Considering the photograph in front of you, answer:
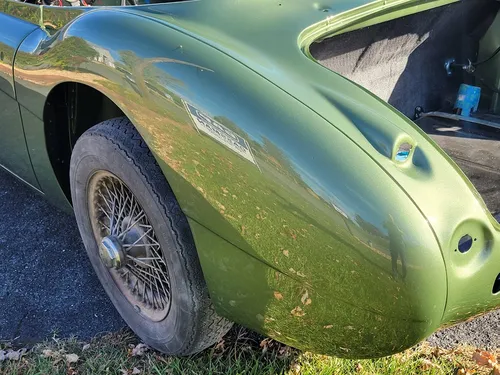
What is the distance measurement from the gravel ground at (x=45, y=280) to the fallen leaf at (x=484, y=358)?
54.0 inches

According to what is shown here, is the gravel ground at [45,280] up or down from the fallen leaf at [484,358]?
down

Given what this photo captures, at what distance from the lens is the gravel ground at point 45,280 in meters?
2.58

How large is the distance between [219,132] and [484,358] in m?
1.32

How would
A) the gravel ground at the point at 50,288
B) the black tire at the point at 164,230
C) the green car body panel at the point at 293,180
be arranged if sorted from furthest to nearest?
the gravel ground at the point at 50,288
the black tire at the point at 164,230
the green car body panel at the point at 293,180

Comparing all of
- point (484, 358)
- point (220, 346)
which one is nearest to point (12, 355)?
point (220, 346)

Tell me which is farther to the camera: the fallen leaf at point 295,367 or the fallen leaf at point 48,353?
the fallen leaf at point 48,353

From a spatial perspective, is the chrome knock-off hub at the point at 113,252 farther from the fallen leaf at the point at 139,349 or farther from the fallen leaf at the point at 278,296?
the fallen leaf at the point at 278,296

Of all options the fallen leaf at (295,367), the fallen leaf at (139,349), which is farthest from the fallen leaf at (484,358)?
the fallen leaf at (139,349)

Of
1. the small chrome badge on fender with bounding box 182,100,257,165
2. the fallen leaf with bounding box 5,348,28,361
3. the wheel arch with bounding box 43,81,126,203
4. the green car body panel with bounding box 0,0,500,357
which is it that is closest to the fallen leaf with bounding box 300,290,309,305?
the green car body panel with bounding box 0,0,500,357

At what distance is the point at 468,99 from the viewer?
2.91 m

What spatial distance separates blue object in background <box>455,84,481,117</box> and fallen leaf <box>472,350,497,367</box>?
1107 mm

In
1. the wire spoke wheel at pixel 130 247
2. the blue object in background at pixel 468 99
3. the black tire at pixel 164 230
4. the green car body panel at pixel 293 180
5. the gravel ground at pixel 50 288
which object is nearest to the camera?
the green car body panel at pixel 293 180

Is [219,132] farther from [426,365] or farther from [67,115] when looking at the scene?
[426,365]

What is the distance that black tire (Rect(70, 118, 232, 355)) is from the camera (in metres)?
1.98
